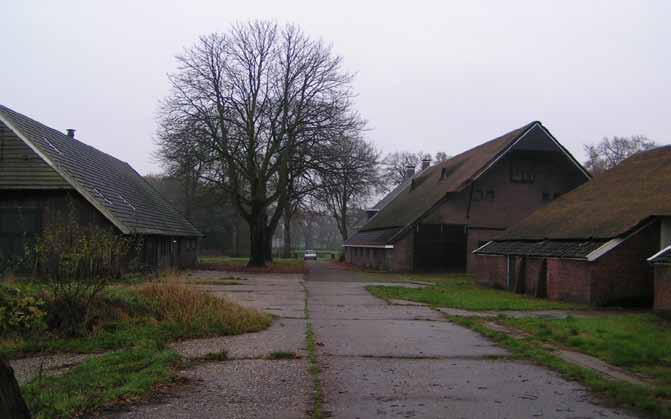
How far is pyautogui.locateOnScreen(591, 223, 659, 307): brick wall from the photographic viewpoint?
65.8ft

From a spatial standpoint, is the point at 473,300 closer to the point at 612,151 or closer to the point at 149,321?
the point at 149,321

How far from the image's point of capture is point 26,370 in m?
8.77

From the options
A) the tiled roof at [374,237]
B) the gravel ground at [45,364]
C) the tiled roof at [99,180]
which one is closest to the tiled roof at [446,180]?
the tiled roof at [374,237]

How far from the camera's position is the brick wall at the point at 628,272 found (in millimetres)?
20047

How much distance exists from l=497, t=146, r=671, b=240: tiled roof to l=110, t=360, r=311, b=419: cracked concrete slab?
15.1 metres

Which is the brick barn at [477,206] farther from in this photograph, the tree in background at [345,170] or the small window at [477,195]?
the tree in background at [345,170]

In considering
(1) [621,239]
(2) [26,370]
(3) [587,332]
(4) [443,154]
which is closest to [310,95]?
(1) [621,239]

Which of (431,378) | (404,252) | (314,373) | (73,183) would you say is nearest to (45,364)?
(314,373)

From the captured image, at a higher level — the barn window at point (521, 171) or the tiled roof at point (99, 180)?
the barn window at point (521, 171)

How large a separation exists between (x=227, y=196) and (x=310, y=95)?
8.34 metres

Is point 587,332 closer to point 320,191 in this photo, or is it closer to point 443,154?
point 320,191

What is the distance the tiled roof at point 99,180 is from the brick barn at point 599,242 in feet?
50.8

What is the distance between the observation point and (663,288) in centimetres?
1661

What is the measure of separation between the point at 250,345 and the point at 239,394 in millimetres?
3501
